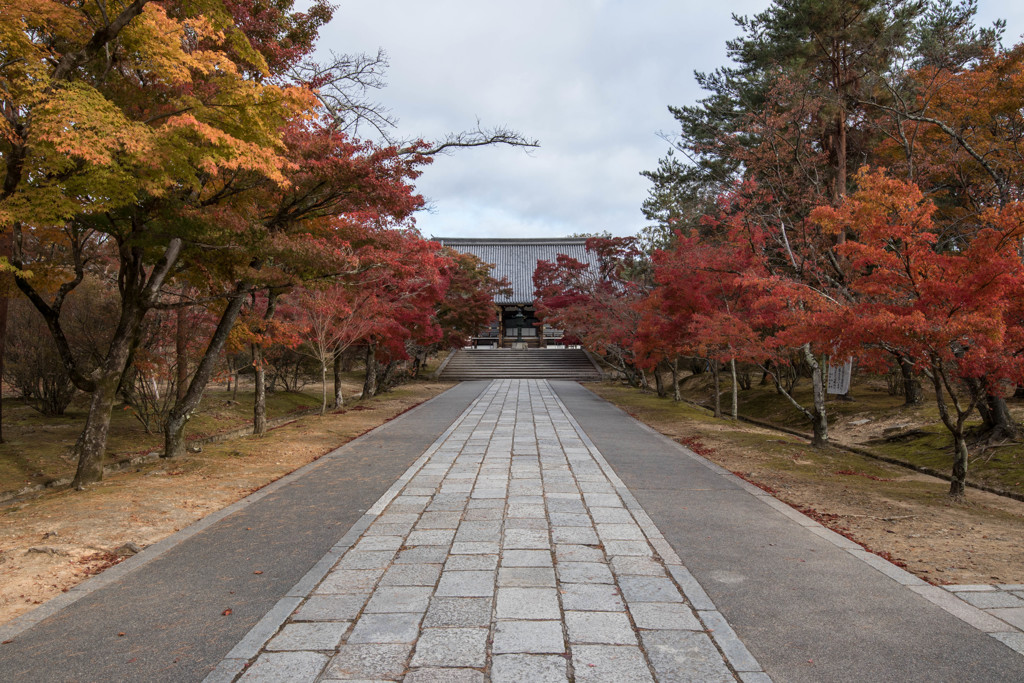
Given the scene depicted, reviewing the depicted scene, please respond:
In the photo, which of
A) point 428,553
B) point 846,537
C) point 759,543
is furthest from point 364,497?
point 846,537

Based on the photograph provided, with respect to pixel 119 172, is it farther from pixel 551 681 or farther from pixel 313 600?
pixel 551 681

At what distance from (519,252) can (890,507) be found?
40253 millimetres

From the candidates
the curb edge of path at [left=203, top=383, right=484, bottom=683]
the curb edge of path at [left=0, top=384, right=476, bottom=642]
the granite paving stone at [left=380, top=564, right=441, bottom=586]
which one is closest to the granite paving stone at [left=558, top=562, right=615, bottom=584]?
the granite paving stone at [left=380, top=564, right=441, bottom=586]

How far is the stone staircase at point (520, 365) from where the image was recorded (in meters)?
29.0

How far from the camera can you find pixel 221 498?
632cm

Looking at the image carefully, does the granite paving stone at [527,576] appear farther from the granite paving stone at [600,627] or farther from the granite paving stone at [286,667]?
the granite paving stone at [286,667]

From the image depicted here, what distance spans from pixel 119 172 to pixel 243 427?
32.9 feet

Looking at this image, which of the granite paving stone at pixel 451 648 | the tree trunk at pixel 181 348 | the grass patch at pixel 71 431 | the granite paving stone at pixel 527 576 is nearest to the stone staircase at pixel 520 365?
the grass patch at pixel 71 431

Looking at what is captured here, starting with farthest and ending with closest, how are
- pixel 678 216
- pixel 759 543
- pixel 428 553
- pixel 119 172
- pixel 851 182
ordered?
1. pixel 678 216
2. pixel 851 182
3. pixel 119 172
4. pixel 759 543
5. pixel 428 553

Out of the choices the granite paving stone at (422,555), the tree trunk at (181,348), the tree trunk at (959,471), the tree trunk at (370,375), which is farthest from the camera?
the tree trunk at (370,375)

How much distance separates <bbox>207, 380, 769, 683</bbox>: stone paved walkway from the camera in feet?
9.20

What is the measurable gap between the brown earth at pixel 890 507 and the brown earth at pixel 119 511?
228 inches

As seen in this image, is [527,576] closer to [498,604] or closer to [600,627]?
[498,604]

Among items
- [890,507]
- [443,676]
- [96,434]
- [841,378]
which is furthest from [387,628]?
[841,378]
